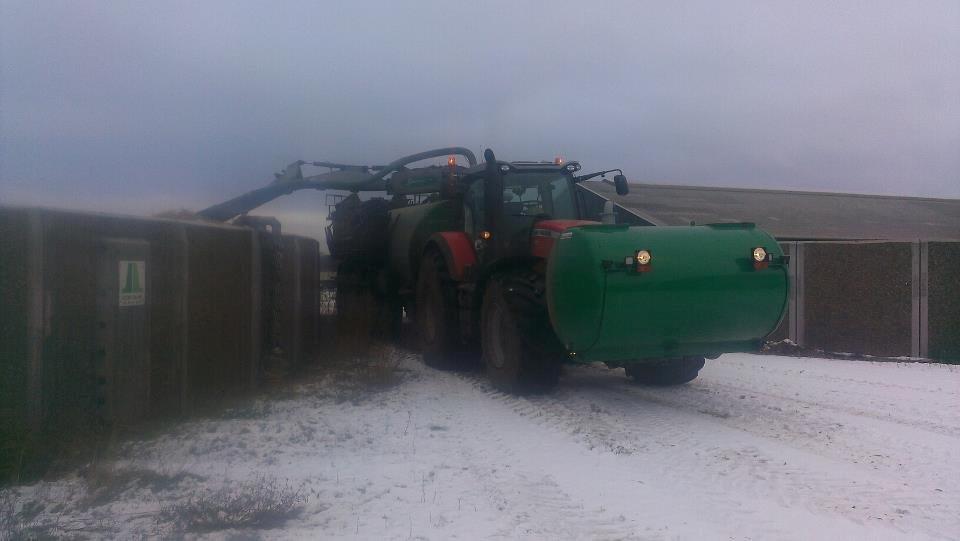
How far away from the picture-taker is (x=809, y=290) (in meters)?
14.9

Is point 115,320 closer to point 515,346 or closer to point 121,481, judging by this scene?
point 121,481

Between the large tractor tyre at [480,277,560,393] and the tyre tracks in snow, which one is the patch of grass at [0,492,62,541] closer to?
the tyre tracks in snow

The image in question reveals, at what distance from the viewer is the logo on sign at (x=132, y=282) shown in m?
6.58

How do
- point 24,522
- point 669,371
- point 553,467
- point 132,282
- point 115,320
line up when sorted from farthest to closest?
point 669,371 < point 132,282 < point 115,320 < point 553,467 < point 24,522

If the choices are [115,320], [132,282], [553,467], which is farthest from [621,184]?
[115,320]

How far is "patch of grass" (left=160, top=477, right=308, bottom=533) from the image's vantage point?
4.87m

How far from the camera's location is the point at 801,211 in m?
27.6

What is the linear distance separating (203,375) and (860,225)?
23.9m

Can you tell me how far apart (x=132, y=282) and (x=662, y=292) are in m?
4.71

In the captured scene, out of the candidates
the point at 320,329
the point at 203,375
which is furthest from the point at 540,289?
the point at 320,329

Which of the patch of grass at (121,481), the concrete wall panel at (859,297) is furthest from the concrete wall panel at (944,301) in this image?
the patch of grass at (121,481)

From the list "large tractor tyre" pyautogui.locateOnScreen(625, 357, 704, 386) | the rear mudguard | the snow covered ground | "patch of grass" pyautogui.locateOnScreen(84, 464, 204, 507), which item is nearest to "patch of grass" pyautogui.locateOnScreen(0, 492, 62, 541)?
the snow covered ground

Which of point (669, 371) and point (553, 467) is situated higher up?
point (669, 371)

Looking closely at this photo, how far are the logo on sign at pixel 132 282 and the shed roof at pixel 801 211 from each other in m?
16.4
